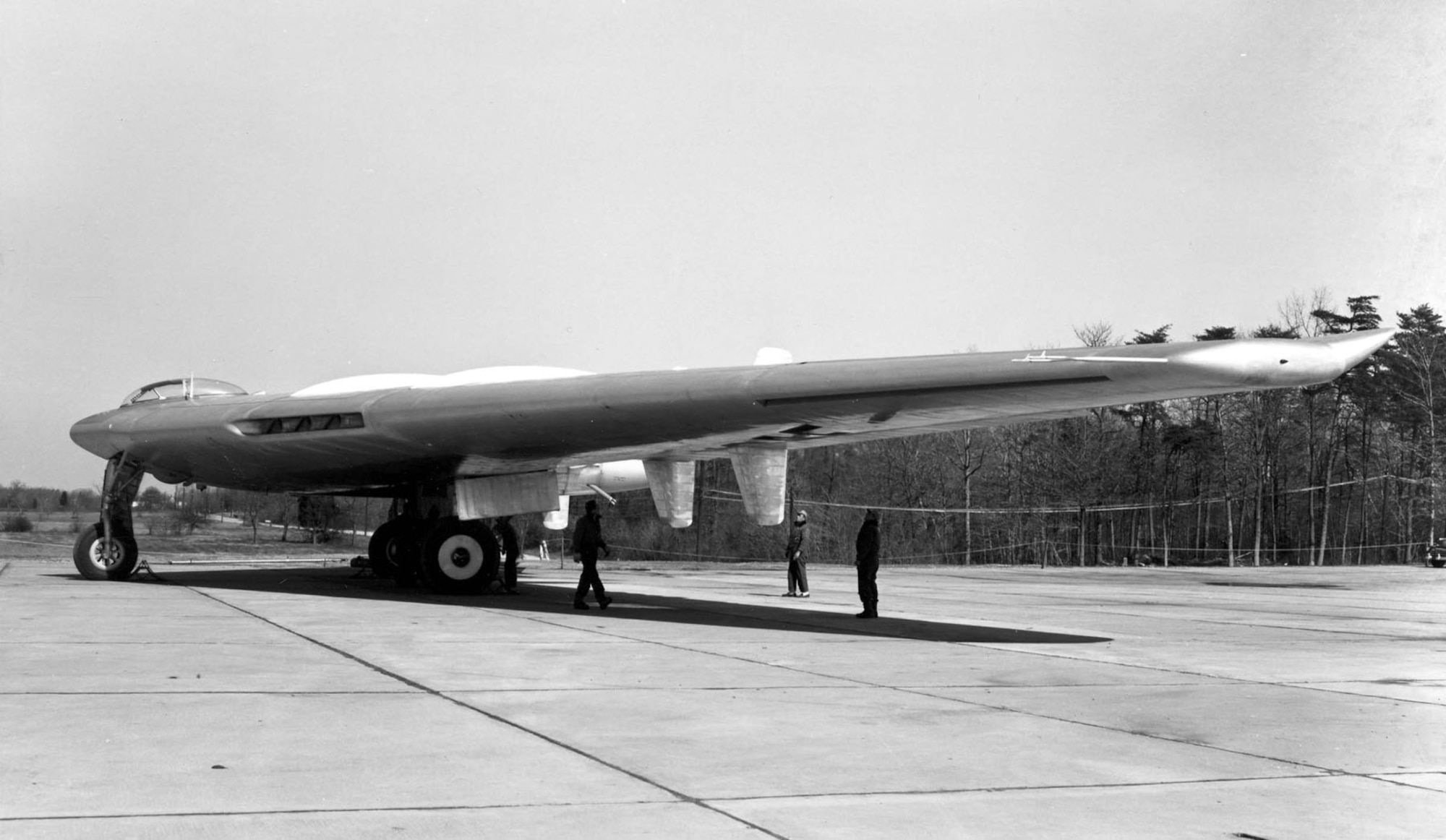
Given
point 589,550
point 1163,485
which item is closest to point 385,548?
point 589,550

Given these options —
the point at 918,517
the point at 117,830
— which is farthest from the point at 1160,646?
the point at 918,517

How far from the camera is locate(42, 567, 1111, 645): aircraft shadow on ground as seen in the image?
1335 cm

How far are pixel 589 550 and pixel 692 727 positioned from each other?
27.7ft

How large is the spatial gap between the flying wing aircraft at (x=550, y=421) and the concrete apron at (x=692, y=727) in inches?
89.1

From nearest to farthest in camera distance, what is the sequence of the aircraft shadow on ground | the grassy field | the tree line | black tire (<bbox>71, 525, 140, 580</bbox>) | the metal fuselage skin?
the metal fuselage skin
the aircraft shadow on ground
black tire (<bbox>71, 525, 140, 580</bbox>)
the grassy field
the tree line

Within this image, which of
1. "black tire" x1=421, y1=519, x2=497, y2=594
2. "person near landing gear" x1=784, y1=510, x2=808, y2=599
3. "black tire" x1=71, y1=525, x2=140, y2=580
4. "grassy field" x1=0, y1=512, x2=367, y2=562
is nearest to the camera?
"black tire" x1=421, y1=519, x2=497, y2=594

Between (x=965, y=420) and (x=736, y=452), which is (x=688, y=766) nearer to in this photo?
(x=965, y=420)

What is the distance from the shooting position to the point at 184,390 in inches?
749

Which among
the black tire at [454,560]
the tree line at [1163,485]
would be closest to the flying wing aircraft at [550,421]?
the black tire at [454,560]

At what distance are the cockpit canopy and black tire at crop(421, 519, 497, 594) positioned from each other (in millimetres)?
4093

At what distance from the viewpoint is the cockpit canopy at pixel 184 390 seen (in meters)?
18.9

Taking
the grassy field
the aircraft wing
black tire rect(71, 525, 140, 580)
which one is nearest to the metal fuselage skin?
the aircraft wing

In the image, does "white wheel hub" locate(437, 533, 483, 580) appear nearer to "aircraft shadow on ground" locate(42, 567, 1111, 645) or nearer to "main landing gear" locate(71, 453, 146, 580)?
"aircraft shadow on ground" locate(42, 567, 1111, 645)

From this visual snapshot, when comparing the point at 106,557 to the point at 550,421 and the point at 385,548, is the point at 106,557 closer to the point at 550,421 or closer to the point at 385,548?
the point at 385,548
